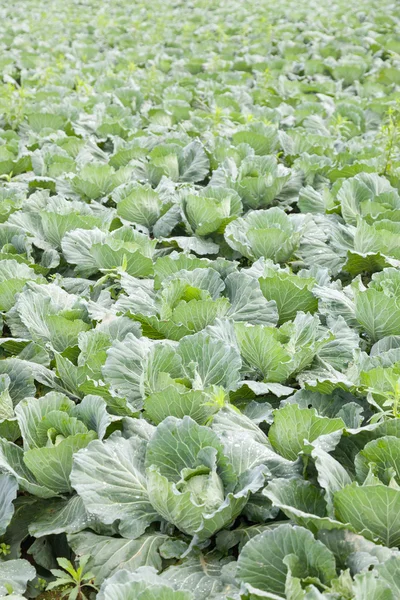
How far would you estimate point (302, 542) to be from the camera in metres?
1.92

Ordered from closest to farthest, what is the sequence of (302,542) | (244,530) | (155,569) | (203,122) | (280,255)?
(302,542)
(155,569)
(244,530)
(280,255)
(203,122)

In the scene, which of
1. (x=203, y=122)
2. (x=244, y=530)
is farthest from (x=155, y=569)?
(x=203, y=122)

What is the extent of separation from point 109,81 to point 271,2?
796cm

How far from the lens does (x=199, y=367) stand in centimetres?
278

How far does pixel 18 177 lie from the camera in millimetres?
5164

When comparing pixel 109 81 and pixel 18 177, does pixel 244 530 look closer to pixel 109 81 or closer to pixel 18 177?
pixel 18 177

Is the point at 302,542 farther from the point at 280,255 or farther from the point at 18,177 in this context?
the point at 18,177

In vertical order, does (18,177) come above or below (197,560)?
above

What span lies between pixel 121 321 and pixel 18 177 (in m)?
2.59

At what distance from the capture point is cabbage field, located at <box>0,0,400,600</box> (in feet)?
7.00

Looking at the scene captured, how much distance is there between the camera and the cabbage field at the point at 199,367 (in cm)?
213

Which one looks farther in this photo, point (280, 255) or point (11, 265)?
point (280, 255)

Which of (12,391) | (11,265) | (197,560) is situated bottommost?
(197,560)

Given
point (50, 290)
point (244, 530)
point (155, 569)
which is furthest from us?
point (50, 290)
